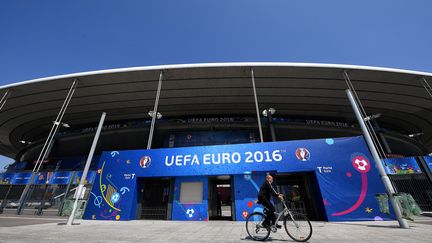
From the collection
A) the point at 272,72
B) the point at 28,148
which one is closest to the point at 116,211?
the point at 272,72

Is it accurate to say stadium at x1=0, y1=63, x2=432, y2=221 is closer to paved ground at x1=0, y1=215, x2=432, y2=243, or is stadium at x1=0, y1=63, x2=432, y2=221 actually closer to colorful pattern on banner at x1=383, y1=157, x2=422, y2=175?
colorful pattern on banner at x1=383, y1=157, x2=422, y2=175

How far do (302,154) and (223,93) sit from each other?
36.2ft

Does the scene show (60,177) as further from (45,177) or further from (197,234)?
(197,234)

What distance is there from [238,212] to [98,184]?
26.7 feet

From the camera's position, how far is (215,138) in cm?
2178

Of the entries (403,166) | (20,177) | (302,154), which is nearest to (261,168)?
(302,154)

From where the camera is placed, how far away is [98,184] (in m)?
10.7

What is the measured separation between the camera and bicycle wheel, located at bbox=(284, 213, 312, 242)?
4.41 metres

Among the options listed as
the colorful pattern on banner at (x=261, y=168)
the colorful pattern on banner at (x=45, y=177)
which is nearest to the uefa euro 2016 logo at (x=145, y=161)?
the colorful pattern on banner at (x=261, y=168)

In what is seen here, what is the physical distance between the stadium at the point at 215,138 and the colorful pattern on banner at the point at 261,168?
0.05 meters

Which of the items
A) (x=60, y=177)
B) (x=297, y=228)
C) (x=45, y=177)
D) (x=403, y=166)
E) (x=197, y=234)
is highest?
(x=45, y=177)

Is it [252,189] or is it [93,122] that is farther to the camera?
[93,122]

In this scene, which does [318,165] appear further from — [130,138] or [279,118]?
[130,138]

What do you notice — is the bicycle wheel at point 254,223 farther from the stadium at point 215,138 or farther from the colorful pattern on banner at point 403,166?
the colorful pattern on banner at point 403,166
